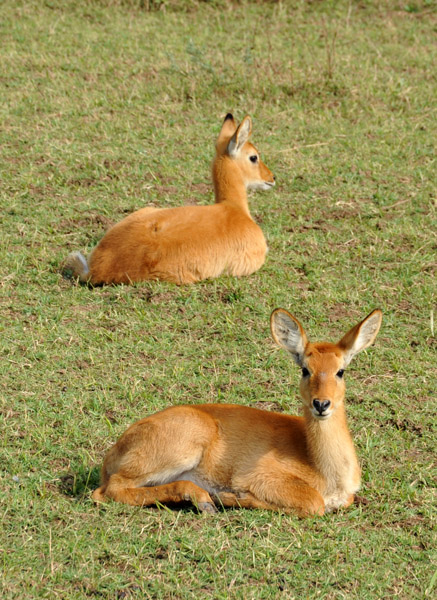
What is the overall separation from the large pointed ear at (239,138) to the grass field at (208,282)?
0.68 meters

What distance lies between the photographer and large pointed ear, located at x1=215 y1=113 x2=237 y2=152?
8.09 metres

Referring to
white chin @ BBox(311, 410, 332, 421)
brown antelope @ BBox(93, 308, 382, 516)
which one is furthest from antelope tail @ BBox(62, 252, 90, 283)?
white chin @ BBox(311, 410, 332, 421)

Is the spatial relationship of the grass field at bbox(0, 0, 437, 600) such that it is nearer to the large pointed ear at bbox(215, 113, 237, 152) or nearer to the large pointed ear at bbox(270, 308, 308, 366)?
the large pointed ear at bbox(215, 113, 237, 152)

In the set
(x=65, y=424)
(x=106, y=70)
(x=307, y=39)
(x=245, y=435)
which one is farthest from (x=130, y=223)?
(x=307, y=39)

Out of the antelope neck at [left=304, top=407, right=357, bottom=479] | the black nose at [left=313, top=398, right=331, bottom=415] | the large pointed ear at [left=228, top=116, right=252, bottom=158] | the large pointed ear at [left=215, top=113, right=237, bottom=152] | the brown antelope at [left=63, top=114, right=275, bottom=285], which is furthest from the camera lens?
the large pointed ear at [left=215, top=113, right=237, bottom=152]

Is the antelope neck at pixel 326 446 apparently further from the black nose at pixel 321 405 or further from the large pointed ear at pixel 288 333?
the large pointed ear at pixel 288 333

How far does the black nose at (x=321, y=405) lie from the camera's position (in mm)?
4402

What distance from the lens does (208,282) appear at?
7.15 metres

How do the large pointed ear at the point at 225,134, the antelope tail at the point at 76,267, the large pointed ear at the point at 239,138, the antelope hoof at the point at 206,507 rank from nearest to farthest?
the antelope hoof at the point at 206,507, the antelope tail at the point at 76,267, the large pointed ear at the point at 239,138, the large pointed ear at the point at 225,134

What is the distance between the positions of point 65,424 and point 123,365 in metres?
0.80

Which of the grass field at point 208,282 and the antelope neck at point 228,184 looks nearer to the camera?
the grass field at point 208,282

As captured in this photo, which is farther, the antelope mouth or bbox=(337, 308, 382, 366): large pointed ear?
bbox=(337, 308, 382, 366): large pointed ear

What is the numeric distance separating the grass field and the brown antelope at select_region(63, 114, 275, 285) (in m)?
0.13

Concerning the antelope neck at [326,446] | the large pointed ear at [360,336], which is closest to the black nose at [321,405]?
the antelope neck at [326,446]
